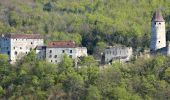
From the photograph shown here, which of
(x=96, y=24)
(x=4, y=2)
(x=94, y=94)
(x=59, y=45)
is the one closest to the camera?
(x=94, y=94)

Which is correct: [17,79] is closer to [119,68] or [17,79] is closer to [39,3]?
[119,68]

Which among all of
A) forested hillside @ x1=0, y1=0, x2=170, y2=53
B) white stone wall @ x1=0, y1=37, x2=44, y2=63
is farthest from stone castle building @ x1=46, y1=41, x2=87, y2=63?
forested hillside @ x1=0, y1=0, x2=170, y2=53

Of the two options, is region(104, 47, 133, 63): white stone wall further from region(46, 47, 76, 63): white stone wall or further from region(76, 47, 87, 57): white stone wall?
region(46, 47, 76, 63): white stone wall

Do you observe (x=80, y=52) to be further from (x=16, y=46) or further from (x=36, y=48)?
(x=16, y=46)

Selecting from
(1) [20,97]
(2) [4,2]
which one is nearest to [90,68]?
(1) [20,97]

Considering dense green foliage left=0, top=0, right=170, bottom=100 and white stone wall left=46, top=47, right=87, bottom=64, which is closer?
dense green foliage left=0, top=0, right=170, bottom=100

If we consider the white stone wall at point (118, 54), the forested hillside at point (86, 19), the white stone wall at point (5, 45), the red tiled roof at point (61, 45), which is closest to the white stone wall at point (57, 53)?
the red tiled roof at point (61, 45)

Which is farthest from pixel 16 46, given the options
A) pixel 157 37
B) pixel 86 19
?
pixel 86 19
